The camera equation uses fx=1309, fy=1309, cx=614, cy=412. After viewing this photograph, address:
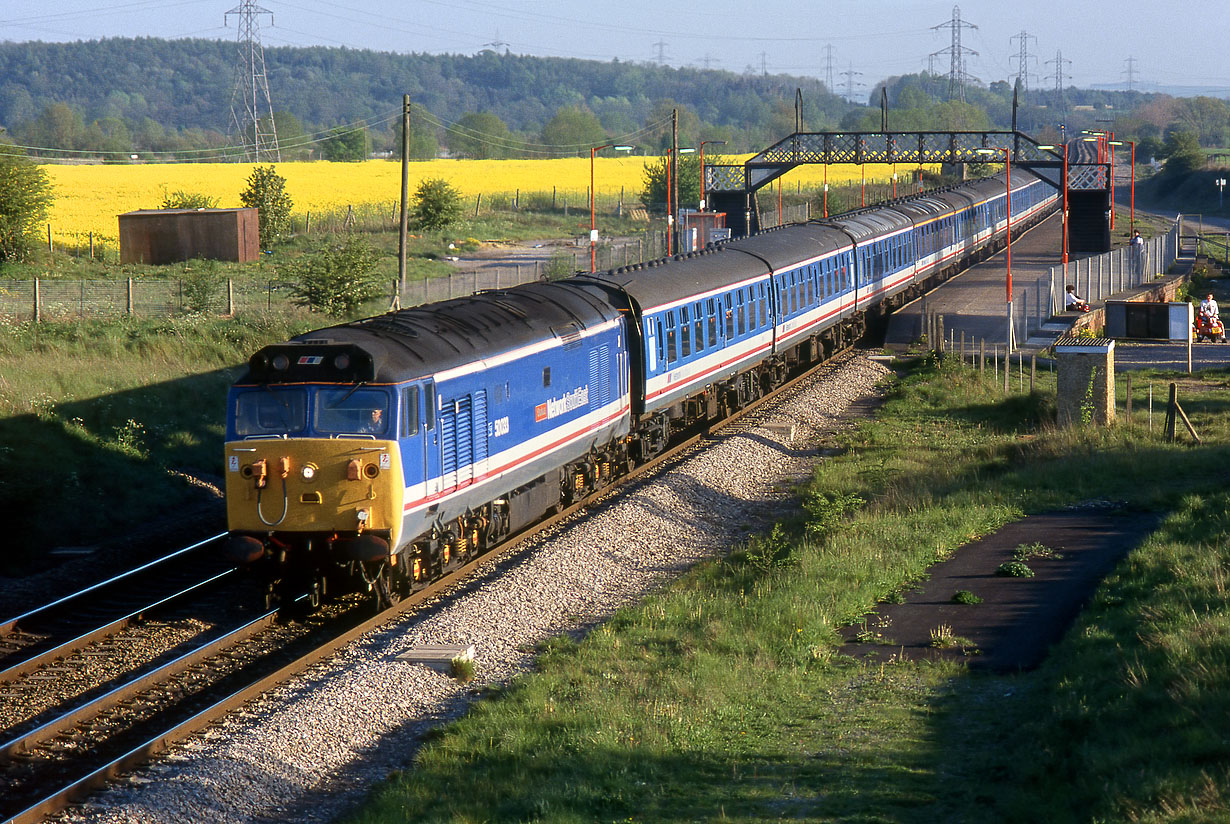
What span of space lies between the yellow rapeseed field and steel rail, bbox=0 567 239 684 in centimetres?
4313

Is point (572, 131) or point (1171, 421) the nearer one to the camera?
point (1171, 421)

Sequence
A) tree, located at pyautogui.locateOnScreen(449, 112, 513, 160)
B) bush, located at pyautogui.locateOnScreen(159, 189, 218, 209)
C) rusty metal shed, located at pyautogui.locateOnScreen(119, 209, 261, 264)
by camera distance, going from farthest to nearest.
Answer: tree, located at pyautogui.locateOnScreen(449, 112, 513, 160) → bush, located at pyautogui.locateOnScreen(159, 189, 218, 209) → rusty metal shed, located at pyautogui.locateOnScreen(119, 209, 261, 264)

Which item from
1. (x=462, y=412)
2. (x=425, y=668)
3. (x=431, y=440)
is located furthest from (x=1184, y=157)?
(x=425, y=668)

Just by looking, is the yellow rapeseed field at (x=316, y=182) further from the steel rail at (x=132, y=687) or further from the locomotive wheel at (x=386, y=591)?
the steel rail at (x=132, y=687)

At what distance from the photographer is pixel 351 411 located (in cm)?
1505

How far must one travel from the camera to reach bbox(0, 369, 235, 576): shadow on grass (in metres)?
20.6

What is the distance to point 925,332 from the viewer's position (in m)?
41.8

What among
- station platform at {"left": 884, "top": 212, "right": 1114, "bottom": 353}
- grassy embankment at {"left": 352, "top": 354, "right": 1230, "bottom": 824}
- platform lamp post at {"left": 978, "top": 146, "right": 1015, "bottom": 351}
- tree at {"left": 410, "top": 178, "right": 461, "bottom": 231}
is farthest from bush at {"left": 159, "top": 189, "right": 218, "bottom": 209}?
grassy embankment at {"left": 352, "top": 354, "right": 1230, "bottom": 824}

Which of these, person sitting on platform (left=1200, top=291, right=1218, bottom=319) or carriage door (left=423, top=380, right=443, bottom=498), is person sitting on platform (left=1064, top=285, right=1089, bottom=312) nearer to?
person sitting on platform (left=1200, top=291, right=1218, bottom=319)

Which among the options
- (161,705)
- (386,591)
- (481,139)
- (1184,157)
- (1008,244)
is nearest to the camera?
(161,705)

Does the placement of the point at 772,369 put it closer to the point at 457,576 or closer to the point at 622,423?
the point at 622,423

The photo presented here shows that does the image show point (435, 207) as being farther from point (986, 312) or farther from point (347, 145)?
point (347, 145)

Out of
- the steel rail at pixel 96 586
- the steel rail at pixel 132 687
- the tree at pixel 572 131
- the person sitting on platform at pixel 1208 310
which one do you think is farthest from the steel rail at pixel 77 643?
the tree at pixel 572 131

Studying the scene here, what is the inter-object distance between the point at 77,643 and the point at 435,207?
5434 cm
